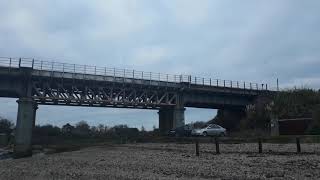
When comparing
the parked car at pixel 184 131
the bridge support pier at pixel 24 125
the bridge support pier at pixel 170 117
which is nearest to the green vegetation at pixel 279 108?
the parked car at pixel 184 131

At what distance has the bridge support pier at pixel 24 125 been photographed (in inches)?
2788

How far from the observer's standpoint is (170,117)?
89.1 m

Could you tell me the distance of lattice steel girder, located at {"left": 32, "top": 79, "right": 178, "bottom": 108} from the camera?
252 feet

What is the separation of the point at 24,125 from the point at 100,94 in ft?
50.1

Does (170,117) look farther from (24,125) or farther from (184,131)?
(24,125)

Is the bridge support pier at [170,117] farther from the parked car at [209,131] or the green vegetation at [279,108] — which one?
the parked car at [209,131]

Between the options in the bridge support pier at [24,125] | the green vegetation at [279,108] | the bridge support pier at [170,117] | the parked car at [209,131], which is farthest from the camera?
the bridge support pier at [170,117]

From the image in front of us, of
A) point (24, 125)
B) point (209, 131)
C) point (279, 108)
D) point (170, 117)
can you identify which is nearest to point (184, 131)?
point (209, 131)

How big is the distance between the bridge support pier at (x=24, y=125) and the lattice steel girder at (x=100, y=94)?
94.4 inches

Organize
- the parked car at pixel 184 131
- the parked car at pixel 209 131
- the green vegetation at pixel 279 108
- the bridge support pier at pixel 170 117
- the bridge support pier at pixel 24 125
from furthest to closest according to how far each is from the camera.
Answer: the bridge support pier at pixel 170 117 < the green vegetation at pixel 279 108 < the bridge support pier at pixel 24 125 < the parked car at pixel 184 131 < the parked car at pixel 209 131

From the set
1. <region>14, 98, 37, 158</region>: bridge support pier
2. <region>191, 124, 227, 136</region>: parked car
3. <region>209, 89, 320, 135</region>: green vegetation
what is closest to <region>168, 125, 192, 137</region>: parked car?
<region>191, 124, 227, 136</region>: parked car

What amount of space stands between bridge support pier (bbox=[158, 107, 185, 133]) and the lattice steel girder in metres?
1.69

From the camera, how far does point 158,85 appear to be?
8469 cm

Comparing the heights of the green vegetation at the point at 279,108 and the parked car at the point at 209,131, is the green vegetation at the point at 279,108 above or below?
above
